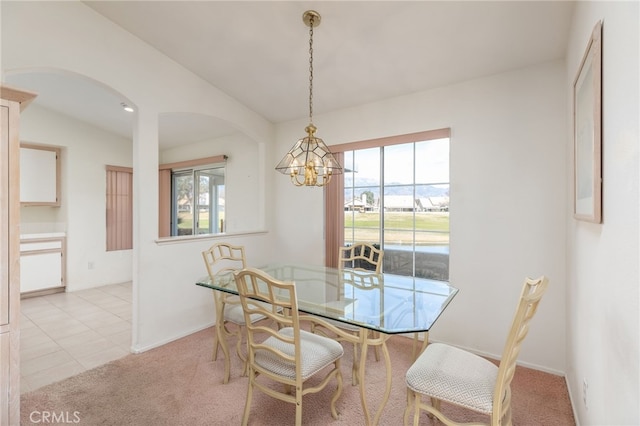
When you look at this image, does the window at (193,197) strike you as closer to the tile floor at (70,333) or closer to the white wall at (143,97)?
the tile floor at (70,333)

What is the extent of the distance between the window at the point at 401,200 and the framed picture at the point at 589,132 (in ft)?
3.74

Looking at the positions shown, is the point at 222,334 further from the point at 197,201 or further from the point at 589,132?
the point at 197,201

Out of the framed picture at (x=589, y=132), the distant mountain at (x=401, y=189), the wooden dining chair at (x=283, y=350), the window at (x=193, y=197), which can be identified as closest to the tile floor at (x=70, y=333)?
the window at (x=193, y=197)

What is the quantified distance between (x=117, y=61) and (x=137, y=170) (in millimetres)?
959

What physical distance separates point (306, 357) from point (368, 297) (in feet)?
2.00

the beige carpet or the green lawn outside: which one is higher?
the green lawn outside

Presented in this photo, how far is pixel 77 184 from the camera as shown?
461 centimetres

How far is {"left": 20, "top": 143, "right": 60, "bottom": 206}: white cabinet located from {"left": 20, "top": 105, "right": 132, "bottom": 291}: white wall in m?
0.11

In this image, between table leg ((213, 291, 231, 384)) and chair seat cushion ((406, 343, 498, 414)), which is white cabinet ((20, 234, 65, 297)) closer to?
table leg ((213, 291, 231, 384))

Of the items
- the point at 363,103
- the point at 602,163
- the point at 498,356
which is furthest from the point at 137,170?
the point at 498,356

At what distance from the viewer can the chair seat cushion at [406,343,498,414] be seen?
52.0 inches

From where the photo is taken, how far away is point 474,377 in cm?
141

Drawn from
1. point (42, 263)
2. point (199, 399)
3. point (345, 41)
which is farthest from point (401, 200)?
point (42, 263)

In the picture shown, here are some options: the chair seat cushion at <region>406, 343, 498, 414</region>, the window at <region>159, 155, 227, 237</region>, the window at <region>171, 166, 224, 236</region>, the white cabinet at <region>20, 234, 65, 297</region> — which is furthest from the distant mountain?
the white cabinet at <region>20, 234, 65, 297</region>
